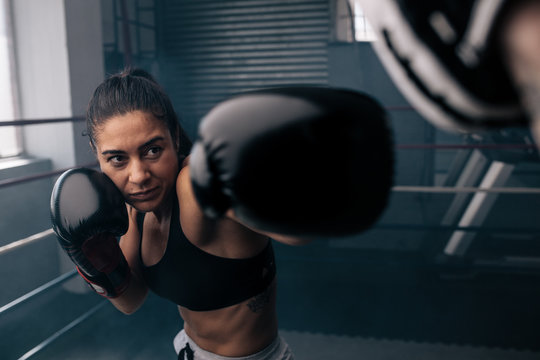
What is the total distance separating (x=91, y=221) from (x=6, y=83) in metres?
1.78

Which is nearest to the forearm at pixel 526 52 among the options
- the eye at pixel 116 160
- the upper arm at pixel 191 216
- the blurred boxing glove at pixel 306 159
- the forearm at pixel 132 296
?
the blurred boxing glove at pixel 306 159

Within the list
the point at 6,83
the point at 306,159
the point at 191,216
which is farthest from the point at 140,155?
the point at 6,83

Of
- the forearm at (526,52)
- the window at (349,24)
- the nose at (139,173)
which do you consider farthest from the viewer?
the window at (349,24)

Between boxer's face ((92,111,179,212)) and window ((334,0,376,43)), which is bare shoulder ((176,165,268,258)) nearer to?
boxer's face ((92,111,179,212))

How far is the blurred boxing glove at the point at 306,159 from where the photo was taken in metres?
0.34

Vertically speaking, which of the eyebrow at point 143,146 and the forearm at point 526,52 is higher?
the forearm at point 526,52

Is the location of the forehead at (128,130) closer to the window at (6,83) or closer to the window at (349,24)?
the window at (6,83)

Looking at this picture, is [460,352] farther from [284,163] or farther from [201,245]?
[284,163]

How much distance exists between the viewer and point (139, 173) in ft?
2.48

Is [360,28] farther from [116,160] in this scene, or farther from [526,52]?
[526,52]

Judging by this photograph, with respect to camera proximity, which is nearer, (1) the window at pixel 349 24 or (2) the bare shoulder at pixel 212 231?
(2) the bare shoulder at pixel 212 231

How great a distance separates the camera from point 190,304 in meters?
0.87

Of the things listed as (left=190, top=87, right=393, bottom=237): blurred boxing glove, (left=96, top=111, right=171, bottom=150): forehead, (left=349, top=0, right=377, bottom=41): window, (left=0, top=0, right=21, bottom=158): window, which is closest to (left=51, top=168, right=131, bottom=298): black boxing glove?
(left=96, top=111, right=171, bottom=150): forehead

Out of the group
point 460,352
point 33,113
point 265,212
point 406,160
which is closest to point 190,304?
point 265,212
